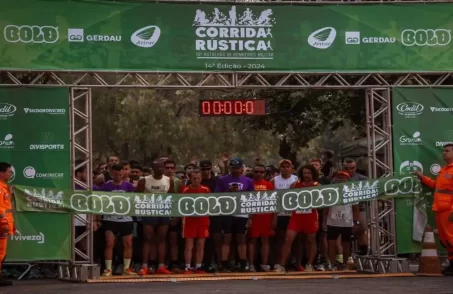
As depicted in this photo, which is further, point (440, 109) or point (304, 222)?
point (304, 222)

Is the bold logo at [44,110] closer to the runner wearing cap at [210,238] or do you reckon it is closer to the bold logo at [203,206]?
the bold logo at [203,206]

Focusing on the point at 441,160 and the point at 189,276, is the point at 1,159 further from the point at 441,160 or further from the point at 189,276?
the point at 441,160

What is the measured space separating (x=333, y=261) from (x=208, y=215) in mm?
2747

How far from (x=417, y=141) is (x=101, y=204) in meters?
5.50

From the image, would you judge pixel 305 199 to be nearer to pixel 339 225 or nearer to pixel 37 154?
pixel 339 225

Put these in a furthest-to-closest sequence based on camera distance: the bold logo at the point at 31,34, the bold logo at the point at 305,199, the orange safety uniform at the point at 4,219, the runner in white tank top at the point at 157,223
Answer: the runner in white tank top at the point at 157,223
the bold logo at the point at 305,199
the bold logo at the point at 31,34
the orange safety uniform at the point at 4,219

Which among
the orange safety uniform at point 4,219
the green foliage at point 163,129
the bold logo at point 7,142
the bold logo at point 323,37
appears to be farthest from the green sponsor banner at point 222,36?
the green foliage at point 163,129

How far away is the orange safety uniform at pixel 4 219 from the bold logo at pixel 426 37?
7180mm

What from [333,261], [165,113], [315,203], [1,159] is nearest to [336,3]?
[315,203]

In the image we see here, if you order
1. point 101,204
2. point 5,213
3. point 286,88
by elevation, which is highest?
point 286,88

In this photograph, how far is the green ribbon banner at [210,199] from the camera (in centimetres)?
1634

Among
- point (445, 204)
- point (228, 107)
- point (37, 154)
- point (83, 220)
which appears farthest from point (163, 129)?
point (445, 204)

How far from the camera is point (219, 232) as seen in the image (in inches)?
703

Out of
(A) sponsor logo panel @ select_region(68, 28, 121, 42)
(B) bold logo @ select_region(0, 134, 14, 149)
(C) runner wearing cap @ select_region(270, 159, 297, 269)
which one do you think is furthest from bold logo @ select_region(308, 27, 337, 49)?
(B) bold logo @ select_region(0, 134, 14, 149)
